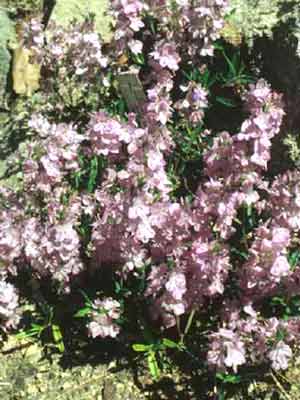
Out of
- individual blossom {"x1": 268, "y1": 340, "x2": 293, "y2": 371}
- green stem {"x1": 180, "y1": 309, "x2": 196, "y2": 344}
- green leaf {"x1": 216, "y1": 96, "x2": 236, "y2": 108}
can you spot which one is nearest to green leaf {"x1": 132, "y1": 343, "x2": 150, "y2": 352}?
green stem {"x1": 180, "y1": 309, "x2": 196, "y2": 344}

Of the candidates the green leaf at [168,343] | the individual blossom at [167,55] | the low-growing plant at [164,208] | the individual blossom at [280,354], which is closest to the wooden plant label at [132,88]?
the low-growing plant at [164,208]

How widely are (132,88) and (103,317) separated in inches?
41.5

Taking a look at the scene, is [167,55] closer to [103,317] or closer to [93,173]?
[93,173]

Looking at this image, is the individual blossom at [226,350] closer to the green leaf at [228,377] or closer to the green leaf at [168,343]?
the green leaf at [228,377]

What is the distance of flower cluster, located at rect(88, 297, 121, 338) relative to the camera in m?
3.13

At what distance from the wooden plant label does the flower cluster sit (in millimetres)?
955

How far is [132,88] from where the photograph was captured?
346cm

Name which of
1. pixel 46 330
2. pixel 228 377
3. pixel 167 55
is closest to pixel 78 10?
pixel 167 55

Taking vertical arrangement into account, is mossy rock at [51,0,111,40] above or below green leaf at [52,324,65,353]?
above

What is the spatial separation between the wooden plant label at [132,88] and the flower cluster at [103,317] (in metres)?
Result: 0.96

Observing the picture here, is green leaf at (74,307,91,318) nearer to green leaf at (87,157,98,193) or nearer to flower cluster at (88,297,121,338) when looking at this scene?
flower cluster at (88,297,121,338)

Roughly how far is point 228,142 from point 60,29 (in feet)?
4.94

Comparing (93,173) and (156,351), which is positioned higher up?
(93,173)

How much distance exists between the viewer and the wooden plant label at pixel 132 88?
3414mm
